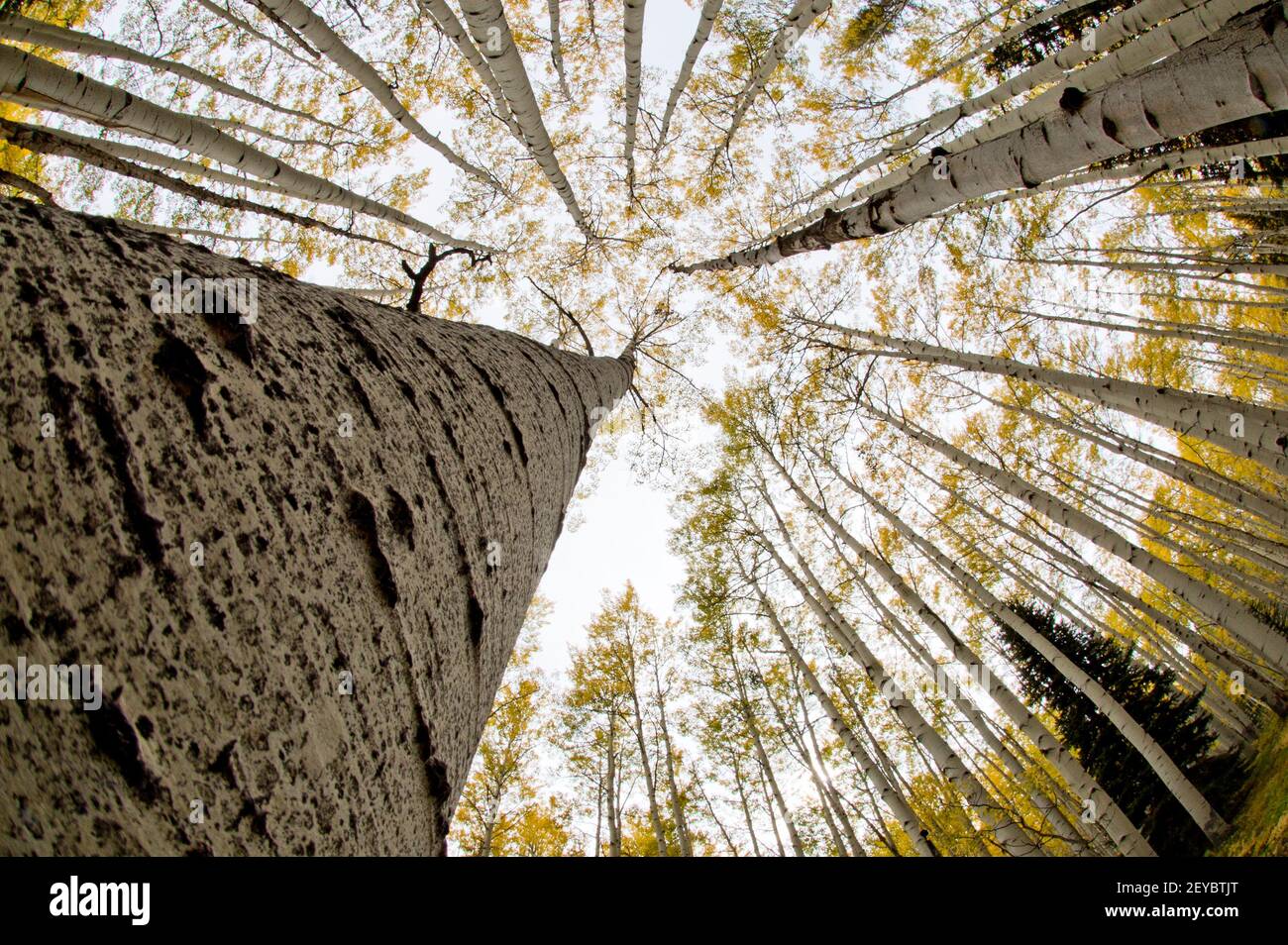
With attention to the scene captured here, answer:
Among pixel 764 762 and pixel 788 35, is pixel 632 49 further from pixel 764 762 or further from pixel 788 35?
pixel 764 762

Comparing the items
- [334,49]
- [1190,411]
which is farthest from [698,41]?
[1190,411]

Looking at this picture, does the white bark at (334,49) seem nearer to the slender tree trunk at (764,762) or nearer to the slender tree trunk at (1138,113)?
the slender tree trunk at (1138,113)

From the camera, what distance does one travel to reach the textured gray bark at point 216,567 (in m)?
0.40

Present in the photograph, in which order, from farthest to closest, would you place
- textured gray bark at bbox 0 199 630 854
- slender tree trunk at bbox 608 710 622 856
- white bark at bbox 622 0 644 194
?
slender tree trunk at bbox 608 710 622 856 → white bark at bbox 622 0 644 194 → textured gray bark at bbox 0 199 630 854

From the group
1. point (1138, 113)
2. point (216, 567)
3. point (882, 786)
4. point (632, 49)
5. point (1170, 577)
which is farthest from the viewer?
point (882, 786)

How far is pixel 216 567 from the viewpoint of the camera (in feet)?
1.66

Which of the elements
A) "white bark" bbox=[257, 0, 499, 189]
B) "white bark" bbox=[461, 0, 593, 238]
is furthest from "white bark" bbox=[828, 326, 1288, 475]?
"white bark" bbox=[257, 0, 499, 189]

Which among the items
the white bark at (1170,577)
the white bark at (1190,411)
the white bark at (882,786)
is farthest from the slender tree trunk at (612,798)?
the white bark at (1190,411)

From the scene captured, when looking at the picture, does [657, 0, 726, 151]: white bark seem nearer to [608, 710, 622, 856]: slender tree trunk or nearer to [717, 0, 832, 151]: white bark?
[717, 0, 832, 151]: white bark

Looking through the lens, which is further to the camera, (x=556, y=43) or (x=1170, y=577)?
(x=556, y=43)

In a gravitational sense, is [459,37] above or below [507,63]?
above

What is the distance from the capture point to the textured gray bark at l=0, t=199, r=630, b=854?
40cm

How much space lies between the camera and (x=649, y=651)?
13766 millimetres
